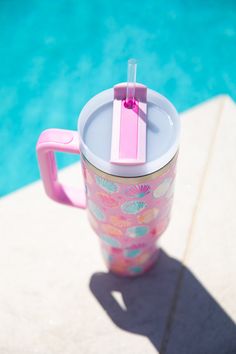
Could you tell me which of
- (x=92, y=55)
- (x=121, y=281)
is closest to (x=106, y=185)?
(x=121, y=281)

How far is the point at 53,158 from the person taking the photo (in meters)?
0.78

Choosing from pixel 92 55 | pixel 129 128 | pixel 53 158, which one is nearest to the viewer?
pixel 129 128

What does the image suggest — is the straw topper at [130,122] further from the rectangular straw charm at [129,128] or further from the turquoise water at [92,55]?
the turquoise water at [92,55]

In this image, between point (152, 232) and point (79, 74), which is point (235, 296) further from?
point (79, 74)

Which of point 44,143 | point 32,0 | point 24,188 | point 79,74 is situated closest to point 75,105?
point 79,74

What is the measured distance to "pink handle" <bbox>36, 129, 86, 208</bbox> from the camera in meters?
0.72

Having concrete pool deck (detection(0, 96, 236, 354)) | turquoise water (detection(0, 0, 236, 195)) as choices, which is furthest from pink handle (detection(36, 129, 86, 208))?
turquoise water (detection(0, 0, 236, 195))

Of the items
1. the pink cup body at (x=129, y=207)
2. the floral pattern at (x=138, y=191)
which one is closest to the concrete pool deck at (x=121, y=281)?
the pink cup body at (x=129, y=207)

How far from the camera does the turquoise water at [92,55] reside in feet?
4.37

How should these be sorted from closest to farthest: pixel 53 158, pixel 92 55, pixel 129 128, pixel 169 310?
pixel 129 128
pixel 53 158
pixel 169 310
pixel 92 55

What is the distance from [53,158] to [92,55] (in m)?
0.75

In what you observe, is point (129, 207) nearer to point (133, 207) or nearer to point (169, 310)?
point (133, 207)

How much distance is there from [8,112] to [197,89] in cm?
59

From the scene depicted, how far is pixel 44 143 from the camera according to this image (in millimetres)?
718
